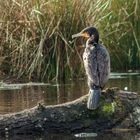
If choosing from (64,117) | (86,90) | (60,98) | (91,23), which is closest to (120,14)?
(91,23)

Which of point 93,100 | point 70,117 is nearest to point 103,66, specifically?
point 93,100

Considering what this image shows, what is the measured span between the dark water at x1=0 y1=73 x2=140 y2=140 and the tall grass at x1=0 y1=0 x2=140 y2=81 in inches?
23.6

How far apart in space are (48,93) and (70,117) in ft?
13.5

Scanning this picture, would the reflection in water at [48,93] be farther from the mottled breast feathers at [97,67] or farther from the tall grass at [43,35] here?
the mottled breast feathers at [97,67]

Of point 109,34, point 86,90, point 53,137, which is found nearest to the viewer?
point 53,137

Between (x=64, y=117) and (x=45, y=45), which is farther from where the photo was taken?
(x=45, y=45)

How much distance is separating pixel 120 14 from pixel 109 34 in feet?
2.10

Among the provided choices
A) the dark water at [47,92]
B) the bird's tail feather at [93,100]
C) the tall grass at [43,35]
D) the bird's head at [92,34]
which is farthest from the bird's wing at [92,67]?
the tall grass at [43,35]

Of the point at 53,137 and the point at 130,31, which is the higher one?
the point at 130,31

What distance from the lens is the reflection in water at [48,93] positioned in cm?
1162

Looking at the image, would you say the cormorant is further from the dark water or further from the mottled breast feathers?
the dark water

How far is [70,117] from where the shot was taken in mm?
8969

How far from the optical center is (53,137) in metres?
8.85

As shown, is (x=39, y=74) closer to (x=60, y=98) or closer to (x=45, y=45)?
(x=45, y=45)
